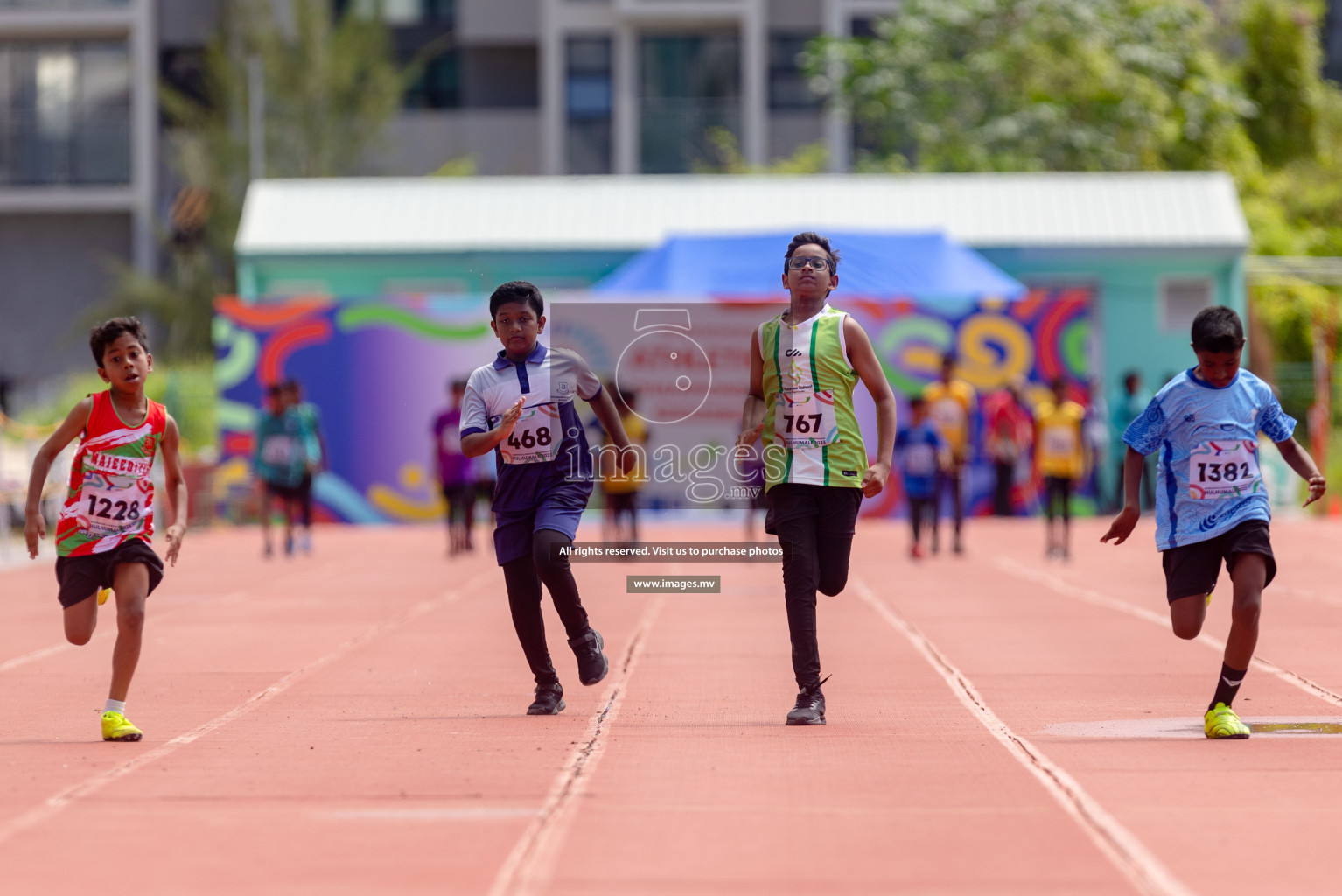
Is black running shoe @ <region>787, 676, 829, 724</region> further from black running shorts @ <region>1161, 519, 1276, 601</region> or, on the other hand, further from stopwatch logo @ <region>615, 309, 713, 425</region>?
stopwatch logo @ <region>615, 309, 713, 425</region>

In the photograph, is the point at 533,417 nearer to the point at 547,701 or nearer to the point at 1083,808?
the point at 547,701

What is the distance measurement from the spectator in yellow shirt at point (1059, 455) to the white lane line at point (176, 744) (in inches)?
305

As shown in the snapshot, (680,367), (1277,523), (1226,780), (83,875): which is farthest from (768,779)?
(1277,523)

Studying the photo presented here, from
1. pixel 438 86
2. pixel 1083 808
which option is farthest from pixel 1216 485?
pixel 438 86

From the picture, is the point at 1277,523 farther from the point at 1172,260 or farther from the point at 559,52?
the point at 559,52

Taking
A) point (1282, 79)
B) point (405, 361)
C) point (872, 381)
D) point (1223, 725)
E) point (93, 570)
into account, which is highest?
point (1282, 79)

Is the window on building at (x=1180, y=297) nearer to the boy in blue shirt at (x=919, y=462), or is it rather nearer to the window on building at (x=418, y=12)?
the boy in blue shirt at (x=919, y=462)

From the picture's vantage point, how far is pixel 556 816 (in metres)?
6.40

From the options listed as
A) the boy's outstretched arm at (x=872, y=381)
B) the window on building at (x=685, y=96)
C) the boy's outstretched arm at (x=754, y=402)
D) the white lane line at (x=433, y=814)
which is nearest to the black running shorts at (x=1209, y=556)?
the boy's outstretched arm at (x=872, y=381)

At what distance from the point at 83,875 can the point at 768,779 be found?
2484 mm

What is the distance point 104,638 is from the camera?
12.7 m

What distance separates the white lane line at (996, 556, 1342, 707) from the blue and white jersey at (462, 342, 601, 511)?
146 inches

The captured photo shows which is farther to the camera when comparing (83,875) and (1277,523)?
(1277,523)

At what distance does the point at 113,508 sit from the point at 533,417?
1.81m
